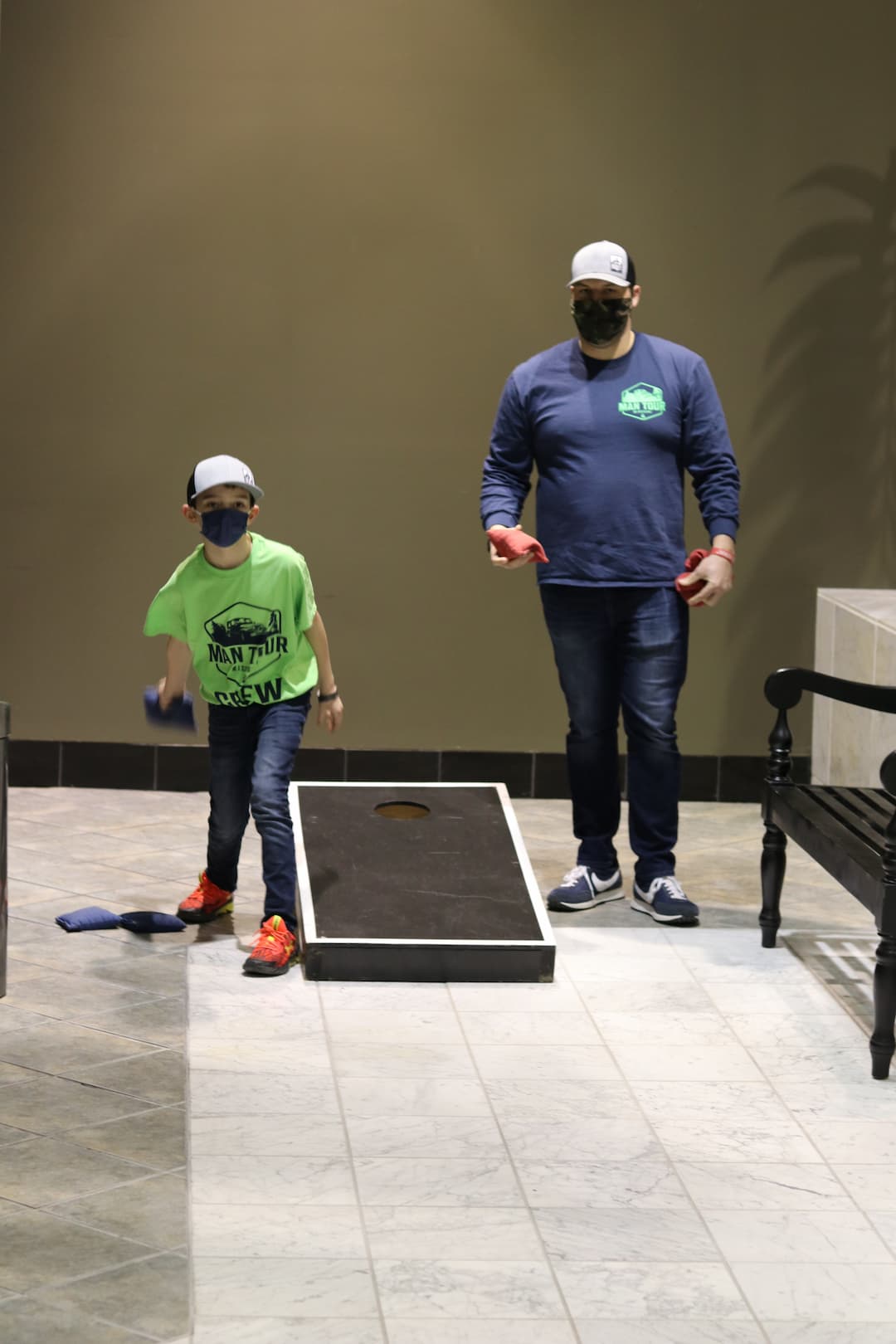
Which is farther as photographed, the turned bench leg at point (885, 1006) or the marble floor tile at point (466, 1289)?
the turned bench leg at point (885, 1006)

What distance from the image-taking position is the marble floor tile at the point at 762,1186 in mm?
3158

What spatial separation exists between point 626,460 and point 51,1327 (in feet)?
9.20

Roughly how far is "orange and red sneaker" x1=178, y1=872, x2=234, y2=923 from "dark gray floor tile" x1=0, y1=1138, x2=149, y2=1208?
143 cm

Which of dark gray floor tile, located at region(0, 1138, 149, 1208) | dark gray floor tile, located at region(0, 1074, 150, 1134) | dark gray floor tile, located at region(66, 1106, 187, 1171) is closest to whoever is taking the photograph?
dark gray floor tile, located at region(0, 1138, 149, 1208)

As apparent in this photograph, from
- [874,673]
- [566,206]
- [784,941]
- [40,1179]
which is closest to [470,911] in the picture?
[784,941]

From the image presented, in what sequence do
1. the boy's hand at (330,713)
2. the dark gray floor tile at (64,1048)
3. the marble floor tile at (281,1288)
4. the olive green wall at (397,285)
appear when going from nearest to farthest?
the marble floor tile at (281,1288) → the dark gray floor tile at (64,1048) → the boy's hand at (330,713) → the olive green wall at (397,285)

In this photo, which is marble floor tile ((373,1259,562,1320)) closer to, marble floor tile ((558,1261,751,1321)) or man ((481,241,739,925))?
marble floor tile ((558,1261,751,1321))

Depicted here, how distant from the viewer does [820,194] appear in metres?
6.21

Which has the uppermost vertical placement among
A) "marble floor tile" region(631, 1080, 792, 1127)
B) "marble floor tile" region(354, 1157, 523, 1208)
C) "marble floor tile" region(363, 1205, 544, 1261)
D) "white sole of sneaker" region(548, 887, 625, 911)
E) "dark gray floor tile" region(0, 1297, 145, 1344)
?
"white sole of sneaker" region(548, 887, 625, 911)

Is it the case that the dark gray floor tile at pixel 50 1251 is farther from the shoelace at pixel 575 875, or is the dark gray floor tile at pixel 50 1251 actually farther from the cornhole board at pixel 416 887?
the shoelace at pixel 575 875

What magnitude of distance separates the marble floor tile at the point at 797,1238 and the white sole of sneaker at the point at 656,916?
1.70 meters

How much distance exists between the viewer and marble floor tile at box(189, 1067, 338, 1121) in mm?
3500

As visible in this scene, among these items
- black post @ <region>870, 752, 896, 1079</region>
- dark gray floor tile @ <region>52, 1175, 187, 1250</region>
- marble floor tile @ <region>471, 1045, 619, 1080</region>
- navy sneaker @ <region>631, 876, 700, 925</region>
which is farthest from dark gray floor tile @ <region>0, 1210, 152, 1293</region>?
navy sneaker @ <region>631, 876, 700, 925</region>

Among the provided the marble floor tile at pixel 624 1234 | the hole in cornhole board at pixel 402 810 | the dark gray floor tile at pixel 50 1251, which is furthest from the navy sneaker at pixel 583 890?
the dark gray floor tile at pixel 50 1251
